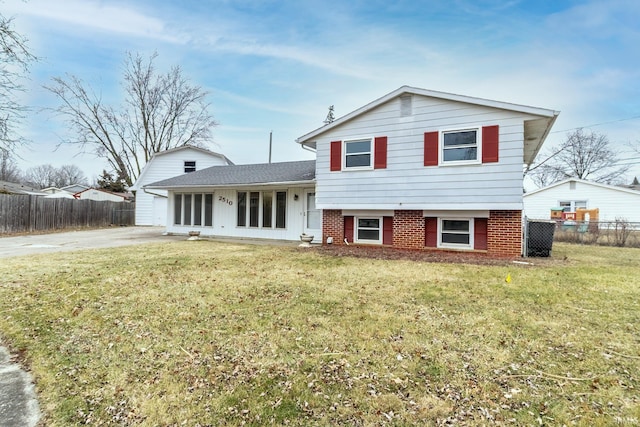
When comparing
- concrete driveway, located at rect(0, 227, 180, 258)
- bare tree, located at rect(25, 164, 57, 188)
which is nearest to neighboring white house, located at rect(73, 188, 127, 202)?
concrete driveway, located at rect(0, 227, 180, 258)

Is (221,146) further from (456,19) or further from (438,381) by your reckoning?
(438,381)

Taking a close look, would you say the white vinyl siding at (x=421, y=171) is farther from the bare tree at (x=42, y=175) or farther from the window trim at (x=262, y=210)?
the bare tree at (x=42, y=175)

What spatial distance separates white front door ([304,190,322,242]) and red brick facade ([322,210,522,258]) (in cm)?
69

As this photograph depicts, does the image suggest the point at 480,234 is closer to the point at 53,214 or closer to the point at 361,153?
the point at 361,153

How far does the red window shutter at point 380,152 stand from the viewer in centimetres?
1092

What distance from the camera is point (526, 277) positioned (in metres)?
6.60

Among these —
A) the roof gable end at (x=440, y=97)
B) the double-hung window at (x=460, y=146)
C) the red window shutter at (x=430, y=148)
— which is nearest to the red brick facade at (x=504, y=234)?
the double-hung window at (x=460, y=146)

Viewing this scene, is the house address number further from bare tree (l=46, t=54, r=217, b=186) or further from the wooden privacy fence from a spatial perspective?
bare tree (l=46, t=54, r=217, b=186)

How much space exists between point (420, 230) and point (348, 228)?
8.57 ft

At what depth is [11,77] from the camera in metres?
9.32

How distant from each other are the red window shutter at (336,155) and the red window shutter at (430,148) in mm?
2932

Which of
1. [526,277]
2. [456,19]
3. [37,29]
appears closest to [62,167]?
[37,29]

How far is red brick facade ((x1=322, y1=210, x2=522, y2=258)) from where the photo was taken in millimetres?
9484

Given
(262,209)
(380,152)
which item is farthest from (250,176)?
(380,152)
